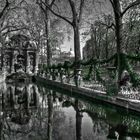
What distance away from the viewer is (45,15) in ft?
108

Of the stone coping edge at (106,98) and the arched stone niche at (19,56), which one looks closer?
the stone coping edge at (106,98)

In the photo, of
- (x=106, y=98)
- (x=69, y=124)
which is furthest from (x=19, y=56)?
(x=69, y=124)

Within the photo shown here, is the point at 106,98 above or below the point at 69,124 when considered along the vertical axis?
above

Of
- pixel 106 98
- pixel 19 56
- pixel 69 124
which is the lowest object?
pixel 69 124

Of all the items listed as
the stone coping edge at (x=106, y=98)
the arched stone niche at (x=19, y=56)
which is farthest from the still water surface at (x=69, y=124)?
the arched stone niche at (x=19, y=56)

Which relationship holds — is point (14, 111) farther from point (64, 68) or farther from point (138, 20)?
point (138, 20)

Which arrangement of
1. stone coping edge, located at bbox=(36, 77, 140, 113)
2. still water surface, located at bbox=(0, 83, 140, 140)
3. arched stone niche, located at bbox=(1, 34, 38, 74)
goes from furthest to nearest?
arched stone niche, located at bbox=(1, 34, 38, 74) → stone coping edge, located at bbox=(36, 77, 140, 113) → still water surface, located at bbox=(0, 83, 140, 140)

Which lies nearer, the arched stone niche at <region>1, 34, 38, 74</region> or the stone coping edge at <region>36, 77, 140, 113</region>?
the stone coping edge at <region>36, 77, 140, 113</region>

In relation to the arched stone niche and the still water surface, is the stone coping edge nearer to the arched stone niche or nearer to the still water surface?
the still water surface

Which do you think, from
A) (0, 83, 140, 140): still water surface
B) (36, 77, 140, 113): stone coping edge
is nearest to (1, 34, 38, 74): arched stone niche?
(36, 77, 140, 113): stone coping edge

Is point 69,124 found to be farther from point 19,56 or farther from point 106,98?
point 19,56

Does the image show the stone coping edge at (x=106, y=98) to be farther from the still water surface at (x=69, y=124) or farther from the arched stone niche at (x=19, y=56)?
the arched stone niche at (x=19, y=56)

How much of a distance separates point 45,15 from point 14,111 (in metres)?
23.2

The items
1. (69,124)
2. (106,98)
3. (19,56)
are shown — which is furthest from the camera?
(19,56)
